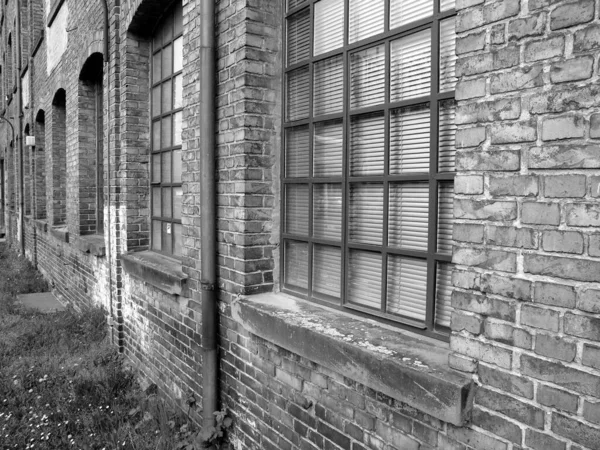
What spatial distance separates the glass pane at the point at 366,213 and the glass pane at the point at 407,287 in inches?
7.0

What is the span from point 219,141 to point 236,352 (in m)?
1.38

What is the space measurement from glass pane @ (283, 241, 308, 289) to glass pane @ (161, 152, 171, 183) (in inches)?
81.5

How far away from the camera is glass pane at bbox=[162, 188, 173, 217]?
493 cm

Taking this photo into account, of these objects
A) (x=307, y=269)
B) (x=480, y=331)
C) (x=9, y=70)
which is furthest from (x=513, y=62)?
(x=9, y=70)

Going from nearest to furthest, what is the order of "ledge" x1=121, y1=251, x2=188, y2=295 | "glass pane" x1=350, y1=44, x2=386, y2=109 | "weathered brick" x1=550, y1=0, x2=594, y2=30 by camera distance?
"weathered brick" x1=550, y1=0, x2=594, y2=30
"glass pane" x1=350, y1=44, x2=386, y2=109
"ledge" x1=121, y1=251, x2=188, y2=295

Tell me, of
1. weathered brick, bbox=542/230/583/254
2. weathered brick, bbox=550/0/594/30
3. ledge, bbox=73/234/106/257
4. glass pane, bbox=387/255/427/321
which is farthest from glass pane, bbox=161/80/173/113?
weathered brick, bbox=542/230/583/254

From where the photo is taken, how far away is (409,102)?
2.41 m

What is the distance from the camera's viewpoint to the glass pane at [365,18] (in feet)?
8.53

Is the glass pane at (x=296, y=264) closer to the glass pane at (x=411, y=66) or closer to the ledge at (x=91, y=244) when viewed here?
the glass pane at (x=411, y=66)

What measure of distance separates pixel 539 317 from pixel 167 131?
159 inches

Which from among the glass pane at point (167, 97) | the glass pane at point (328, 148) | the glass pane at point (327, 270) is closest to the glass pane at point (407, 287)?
the glass pane at point (327, 270)

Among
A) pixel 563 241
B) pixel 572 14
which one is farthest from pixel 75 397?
pixel 572 14

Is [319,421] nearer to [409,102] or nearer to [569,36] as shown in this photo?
[409,102]

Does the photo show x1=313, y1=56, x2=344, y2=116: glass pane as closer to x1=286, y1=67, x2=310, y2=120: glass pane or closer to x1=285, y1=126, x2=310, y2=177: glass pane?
x1=286, y1=67, x2=310, y2=120: glass pane
